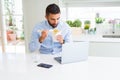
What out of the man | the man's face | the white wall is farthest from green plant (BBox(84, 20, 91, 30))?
the man's face

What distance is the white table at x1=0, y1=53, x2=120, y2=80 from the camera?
4.84 ft

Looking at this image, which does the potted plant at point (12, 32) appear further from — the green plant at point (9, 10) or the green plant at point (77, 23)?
the green plant at point (77, 23)

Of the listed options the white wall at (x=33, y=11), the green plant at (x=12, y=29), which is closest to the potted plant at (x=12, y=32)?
the green plant at (x=12, y=29)

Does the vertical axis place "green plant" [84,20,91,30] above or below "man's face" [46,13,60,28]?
below

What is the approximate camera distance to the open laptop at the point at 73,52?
171cm

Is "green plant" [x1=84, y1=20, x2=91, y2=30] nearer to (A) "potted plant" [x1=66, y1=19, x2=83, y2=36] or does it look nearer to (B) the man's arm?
(A) "potted plant" [x1=66, y1=19, x2=83, y2=36]

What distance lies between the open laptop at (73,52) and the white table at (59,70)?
45mm

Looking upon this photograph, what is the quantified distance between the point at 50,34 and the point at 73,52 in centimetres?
56

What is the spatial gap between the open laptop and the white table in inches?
1.8

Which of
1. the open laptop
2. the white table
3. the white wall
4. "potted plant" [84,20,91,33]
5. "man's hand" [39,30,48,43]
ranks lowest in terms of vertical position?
the white table

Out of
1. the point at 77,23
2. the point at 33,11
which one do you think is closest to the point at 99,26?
the point at 77,23

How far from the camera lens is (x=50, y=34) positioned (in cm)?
221

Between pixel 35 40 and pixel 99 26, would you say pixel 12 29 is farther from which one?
pixel 35 40

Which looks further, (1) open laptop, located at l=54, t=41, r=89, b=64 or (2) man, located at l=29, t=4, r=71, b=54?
(2) man, located at l=29, t=4, r=71, b=54
